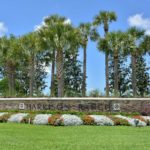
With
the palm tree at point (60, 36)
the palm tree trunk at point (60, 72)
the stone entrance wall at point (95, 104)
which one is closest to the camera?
the stone entrance wall at point (95, 104)

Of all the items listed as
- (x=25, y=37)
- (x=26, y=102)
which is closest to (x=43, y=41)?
(x=25, y=37)

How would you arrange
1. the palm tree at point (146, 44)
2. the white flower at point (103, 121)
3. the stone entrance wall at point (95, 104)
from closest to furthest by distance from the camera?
the white flower at point (103, 121) < the stone entrance wall at point (95, 104) < the palm tree at point (146, 44)

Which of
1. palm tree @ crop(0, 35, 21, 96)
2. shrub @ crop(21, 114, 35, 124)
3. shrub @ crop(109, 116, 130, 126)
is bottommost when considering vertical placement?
shrub @ crop(109, 116, 130, 126)

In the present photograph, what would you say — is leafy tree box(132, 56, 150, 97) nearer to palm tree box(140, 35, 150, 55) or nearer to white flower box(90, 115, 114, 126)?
palm tree box(140, 35, 150, 55)

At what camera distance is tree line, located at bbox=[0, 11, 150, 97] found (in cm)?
4191

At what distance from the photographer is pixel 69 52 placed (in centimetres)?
4800

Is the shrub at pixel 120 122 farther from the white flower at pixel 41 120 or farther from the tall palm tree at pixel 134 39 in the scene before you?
the tall palm tree at pixel 134 39

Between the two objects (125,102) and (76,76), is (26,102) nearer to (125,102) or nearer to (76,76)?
(125,102)

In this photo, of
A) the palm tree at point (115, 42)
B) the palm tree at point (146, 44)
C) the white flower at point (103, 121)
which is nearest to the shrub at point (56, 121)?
the white flower at point (103, 121)

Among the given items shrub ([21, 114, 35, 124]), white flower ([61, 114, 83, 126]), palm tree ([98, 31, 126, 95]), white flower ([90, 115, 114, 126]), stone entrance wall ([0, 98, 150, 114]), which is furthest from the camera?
palm tree ([98, 31, 126, 95])

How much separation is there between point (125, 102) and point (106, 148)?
57.9 ft

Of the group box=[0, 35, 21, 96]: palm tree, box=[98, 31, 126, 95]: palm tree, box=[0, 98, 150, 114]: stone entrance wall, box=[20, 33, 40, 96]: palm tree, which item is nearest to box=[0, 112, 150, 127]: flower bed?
box=[0, 98, 150, 114]: stone entrance wall

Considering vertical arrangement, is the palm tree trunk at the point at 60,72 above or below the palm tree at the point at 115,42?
below

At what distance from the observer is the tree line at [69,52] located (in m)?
41.9
